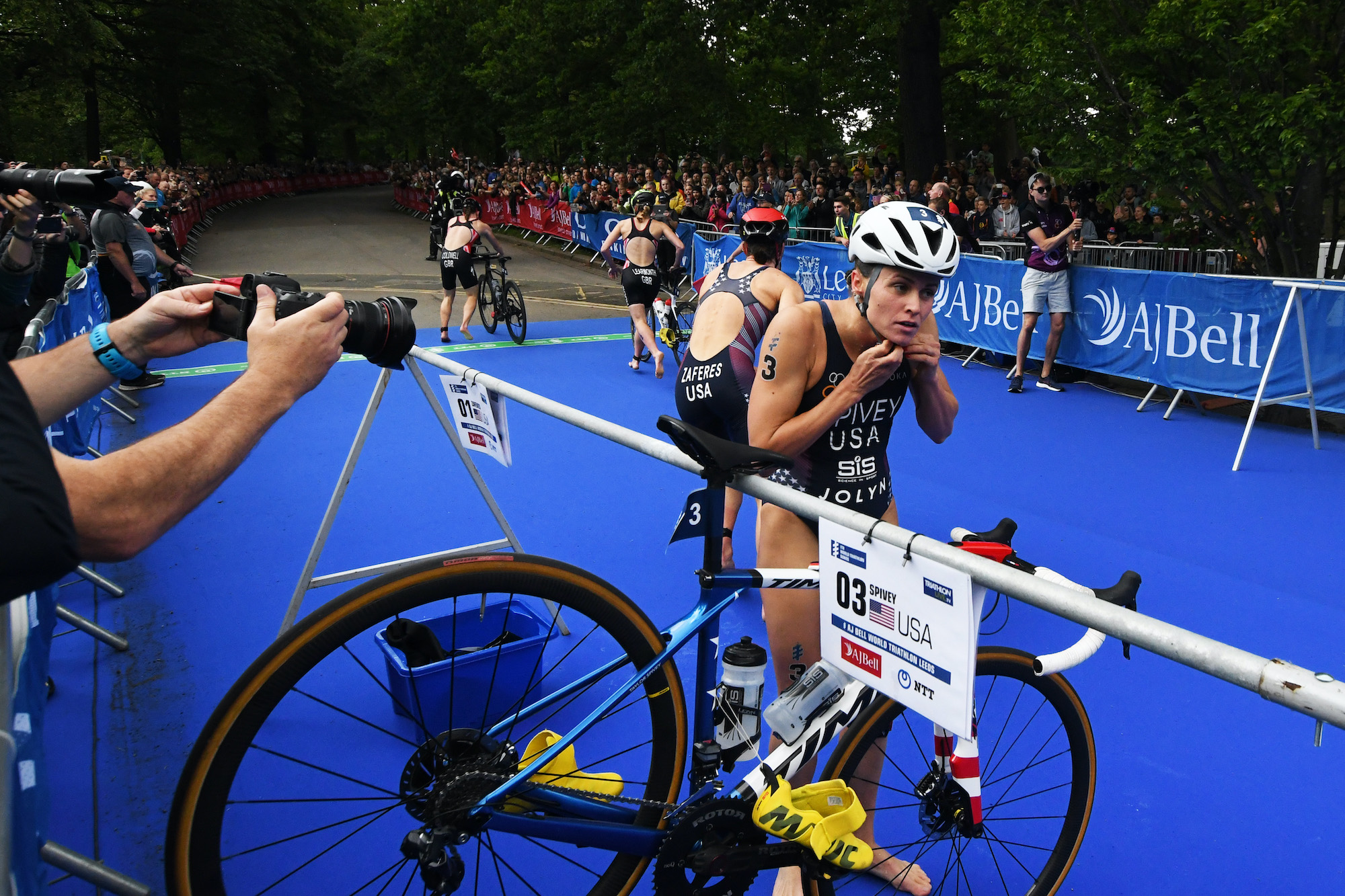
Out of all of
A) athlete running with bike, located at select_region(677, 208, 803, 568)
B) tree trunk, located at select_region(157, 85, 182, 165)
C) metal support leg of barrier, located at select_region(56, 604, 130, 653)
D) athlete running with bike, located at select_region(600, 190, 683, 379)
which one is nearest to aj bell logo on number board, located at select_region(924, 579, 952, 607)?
athlete running with bike, located at select_region(677, 208, 803, 568)

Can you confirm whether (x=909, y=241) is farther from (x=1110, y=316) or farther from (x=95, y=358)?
(x=1110, y=316)

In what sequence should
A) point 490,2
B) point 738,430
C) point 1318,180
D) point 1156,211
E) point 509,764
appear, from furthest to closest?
point 490,2 → point 1156,211 → point 1318,180 → point 738,430 → point 509,764

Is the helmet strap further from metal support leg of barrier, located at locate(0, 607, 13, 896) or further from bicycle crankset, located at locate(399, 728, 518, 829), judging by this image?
metal support leg of barrier, located at locate(0, 607, 13, 896)

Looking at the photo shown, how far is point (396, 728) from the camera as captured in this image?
13.4ft

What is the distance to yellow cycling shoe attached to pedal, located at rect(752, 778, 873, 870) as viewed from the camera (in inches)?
84.4

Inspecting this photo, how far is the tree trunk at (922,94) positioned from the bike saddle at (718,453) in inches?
719

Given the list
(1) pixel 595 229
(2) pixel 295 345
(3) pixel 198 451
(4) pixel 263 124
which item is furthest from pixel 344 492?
(4) pixel 263 124

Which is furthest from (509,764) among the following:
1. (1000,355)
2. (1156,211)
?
(1156,211)

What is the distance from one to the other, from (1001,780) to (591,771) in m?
1.48

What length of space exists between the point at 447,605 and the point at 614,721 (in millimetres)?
1200

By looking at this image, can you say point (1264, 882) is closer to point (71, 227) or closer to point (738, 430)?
point (738, 430)

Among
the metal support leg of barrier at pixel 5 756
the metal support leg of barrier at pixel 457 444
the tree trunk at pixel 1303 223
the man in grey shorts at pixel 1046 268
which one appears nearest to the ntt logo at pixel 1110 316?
the man in grey shorts at pixel 1046 268

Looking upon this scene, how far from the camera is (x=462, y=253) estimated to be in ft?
43.0

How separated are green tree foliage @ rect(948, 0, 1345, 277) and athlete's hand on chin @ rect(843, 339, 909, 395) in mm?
7237
